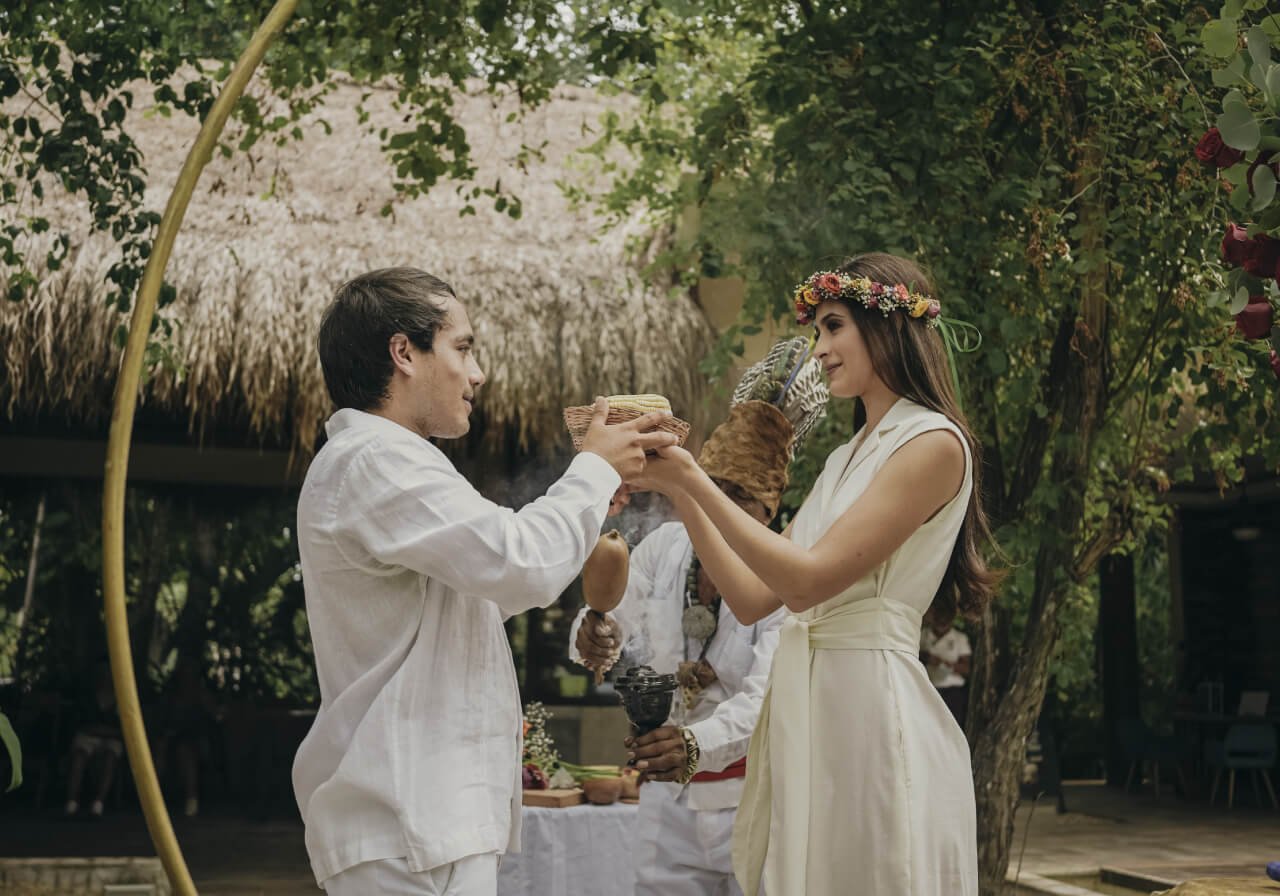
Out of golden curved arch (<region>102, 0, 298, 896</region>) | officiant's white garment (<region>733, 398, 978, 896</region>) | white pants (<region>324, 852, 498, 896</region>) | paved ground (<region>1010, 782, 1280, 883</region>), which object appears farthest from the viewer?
paved ground (<region>1010, 782, 1280, 883</region>)

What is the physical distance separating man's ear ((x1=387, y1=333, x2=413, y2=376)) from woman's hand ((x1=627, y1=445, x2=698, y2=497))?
1.20 feet

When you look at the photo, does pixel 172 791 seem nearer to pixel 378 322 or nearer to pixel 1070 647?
pixel 1070 647

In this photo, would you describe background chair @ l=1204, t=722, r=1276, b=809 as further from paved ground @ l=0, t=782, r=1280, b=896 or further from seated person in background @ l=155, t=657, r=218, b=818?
seated person in background @ l=155, t=657, r=218, b=818

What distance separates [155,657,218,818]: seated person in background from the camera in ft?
30.4

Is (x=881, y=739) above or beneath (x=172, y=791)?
above

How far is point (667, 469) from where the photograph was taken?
2.13 meters

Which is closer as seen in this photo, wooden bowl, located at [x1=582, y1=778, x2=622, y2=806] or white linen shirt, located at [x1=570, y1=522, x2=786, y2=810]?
white linen shirt, located at [x1=570, y1=522, x2=786, y2=810]

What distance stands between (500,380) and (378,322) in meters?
5.25

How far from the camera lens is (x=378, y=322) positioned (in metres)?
1.97

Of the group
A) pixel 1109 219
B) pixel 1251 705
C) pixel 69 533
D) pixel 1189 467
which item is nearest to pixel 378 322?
pixel 1109 219

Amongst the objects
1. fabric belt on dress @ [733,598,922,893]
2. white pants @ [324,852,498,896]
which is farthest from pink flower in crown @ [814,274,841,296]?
white pants @ [324,852,498,896]

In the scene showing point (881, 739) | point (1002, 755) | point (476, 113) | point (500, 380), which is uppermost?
point (476, 113)

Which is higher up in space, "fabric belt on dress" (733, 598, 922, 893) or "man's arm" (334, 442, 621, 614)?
"man's arm" (334, 442, 621, 614)

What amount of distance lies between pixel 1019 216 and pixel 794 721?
106 inches
